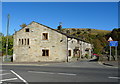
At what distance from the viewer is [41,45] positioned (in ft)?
88.1

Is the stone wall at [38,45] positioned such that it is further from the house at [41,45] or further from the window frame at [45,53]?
the window frame at [45,53]

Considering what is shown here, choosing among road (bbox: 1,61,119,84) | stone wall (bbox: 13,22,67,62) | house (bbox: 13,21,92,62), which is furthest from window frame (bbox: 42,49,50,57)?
road (bbox: 1,61,119,84)

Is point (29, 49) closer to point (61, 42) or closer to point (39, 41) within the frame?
point (39, 41)

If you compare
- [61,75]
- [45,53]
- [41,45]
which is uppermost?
[41,45]

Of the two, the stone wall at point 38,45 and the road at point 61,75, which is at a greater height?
the stone wall at point 38,45

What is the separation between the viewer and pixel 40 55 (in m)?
26.8

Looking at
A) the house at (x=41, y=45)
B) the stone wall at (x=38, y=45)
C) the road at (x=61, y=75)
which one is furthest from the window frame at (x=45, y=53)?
the road at (x=61, y=75)

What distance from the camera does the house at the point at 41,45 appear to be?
2608 cm

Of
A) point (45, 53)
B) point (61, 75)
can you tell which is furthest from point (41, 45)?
point (61, 75)

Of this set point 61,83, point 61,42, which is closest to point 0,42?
point 61,42

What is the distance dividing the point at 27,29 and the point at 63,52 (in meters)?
7.83

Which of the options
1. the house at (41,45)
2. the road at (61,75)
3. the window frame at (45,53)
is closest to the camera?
the road at (61,75)

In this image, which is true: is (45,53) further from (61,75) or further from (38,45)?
(61,75)

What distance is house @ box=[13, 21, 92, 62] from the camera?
2608 centimetres
